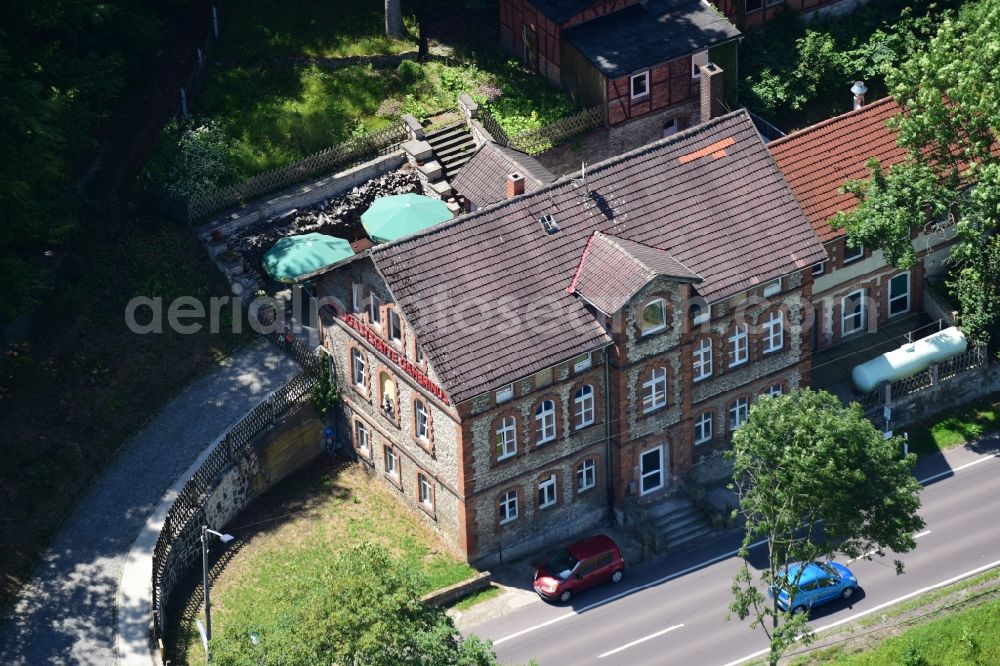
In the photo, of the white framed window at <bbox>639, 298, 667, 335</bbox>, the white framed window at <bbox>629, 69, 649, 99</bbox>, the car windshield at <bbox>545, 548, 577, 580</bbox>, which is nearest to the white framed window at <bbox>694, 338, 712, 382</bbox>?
the white framed window at <bbox>639, 298, 667, 335</bbox>

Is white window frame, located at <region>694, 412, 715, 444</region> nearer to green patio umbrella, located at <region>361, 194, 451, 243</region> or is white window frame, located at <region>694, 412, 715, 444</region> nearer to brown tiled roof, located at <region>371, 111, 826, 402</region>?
brown tiled roof, located at <region>371, 111, 826, 402</region>

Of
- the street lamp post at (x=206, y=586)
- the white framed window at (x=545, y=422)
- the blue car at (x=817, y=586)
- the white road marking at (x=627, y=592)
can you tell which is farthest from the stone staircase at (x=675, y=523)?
the street lamp post at (x=206, y=586)

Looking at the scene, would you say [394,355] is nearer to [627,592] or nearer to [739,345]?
[627,592]

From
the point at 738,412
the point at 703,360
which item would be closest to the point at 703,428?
the point at 738,412

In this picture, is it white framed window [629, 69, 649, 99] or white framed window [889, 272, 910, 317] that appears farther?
white framed window [629, 69, 649, 99]

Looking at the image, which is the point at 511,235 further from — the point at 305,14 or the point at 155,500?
the point at 305,14

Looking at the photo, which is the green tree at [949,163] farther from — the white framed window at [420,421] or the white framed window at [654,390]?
the white framed window at [420,421]
